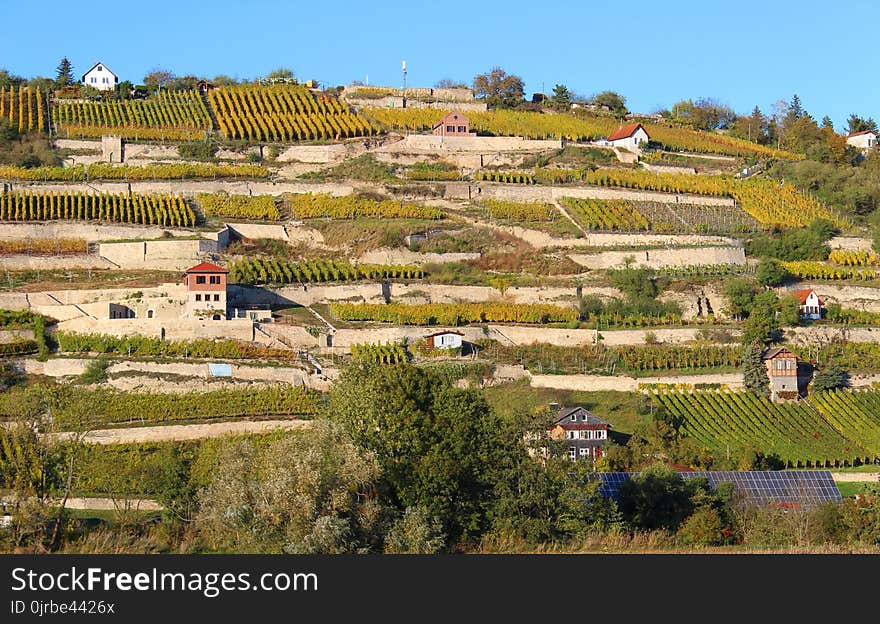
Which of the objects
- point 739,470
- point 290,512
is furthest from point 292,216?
point 290,512

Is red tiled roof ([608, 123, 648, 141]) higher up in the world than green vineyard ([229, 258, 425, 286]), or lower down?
higher up

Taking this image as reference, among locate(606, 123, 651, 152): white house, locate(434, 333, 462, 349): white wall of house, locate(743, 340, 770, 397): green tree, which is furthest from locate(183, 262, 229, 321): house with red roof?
locate(606, 123, 651, 152): white house

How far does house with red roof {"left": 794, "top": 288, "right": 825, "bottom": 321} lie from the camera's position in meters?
49.7

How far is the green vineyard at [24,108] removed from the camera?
2457 inches

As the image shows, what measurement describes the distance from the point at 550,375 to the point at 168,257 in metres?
15.0

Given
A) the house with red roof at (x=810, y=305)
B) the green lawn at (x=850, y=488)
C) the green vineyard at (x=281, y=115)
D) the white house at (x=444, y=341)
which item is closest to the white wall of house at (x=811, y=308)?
the house with red roof at (x=810, y=305)

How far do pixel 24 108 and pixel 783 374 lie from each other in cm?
4064

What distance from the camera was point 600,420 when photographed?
40.1 m

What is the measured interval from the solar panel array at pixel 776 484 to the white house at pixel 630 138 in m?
33.4

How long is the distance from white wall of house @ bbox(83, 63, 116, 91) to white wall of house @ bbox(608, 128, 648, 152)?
2874 cm

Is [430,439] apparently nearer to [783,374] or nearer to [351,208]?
[783,374]

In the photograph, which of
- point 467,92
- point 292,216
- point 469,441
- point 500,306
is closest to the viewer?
point 469,441

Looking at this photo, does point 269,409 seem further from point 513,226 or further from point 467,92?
point 467,92

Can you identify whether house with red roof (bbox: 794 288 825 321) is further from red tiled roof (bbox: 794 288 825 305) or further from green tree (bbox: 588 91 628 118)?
green tree (bbox: 588 91 628 118)
